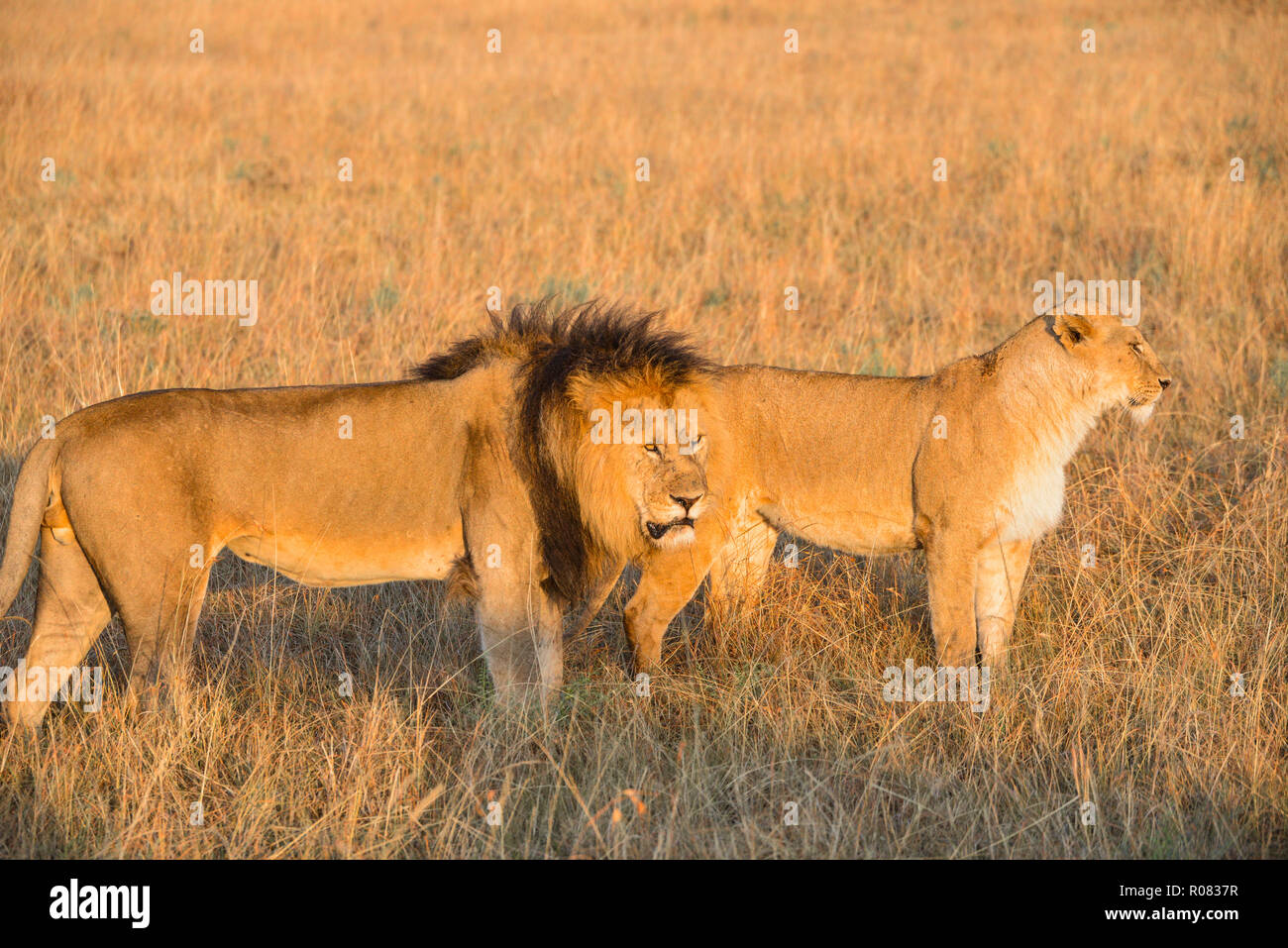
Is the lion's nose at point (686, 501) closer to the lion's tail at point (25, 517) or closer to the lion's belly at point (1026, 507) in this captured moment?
the lion's belly at point (1026, 507)

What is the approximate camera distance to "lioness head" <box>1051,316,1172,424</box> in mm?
5383

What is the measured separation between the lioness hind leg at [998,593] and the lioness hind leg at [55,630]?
3368mm

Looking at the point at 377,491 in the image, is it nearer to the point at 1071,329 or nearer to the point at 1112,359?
the point at 1071,329

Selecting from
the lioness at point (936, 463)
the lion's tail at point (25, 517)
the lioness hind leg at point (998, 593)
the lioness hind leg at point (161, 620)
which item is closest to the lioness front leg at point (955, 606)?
the lioness at point (936, 463)

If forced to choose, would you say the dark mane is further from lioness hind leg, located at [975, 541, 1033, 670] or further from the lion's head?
lioness hind leg, located at [975, 541, 1033, 670]

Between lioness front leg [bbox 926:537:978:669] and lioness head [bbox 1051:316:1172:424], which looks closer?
lioness front leg [bbox 926:537:978:669]

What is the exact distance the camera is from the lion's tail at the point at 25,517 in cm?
413

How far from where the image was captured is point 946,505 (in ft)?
17.6

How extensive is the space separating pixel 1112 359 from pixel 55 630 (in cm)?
412

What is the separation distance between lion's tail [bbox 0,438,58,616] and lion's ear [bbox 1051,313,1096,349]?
3763mm

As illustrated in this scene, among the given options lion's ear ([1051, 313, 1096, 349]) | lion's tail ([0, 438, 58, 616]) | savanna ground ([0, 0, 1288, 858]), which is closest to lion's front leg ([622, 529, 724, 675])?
savanna ground ([0, 0, 1288, 858])

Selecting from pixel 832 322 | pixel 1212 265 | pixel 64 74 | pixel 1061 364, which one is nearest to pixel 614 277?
pixel 832 322

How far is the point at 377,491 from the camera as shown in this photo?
465cm

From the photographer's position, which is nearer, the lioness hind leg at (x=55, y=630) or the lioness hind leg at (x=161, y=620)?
the lioness hind leg at (x=161, y=620)
